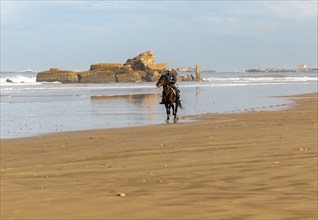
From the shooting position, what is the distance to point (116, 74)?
313ft

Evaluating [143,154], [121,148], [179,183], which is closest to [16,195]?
[179,183]

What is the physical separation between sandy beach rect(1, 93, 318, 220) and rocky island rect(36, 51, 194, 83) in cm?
8116

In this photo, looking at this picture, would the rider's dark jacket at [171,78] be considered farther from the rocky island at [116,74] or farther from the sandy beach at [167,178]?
the rocky island at [116,74]

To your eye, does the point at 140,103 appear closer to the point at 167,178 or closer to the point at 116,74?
the point at 167,178

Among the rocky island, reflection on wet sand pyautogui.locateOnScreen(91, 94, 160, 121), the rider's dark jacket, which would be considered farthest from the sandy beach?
the rocky island

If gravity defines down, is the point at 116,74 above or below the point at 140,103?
above

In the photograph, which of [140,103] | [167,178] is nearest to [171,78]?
[140,103]

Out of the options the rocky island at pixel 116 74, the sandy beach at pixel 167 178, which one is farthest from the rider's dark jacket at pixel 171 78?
the rocky island at pixel 116 74

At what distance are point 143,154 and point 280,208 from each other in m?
5.61

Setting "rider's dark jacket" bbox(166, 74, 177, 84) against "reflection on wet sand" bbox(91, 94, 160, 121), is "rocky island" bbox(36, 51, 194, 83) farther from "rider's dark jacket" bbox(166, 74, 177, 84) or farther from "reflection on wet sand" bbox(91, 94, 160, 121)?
"rider's dark jacket" bbox(166, 74, 177, 84)

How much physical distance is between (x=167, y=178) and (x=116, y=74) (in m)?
88.3

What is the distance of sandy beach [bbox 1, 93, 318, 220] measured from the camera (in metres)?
5.62

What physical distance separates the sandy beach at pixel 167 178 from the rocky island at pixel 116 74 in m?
81.2

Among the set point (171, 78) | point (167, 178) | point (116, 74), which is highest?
point (171, 78)
